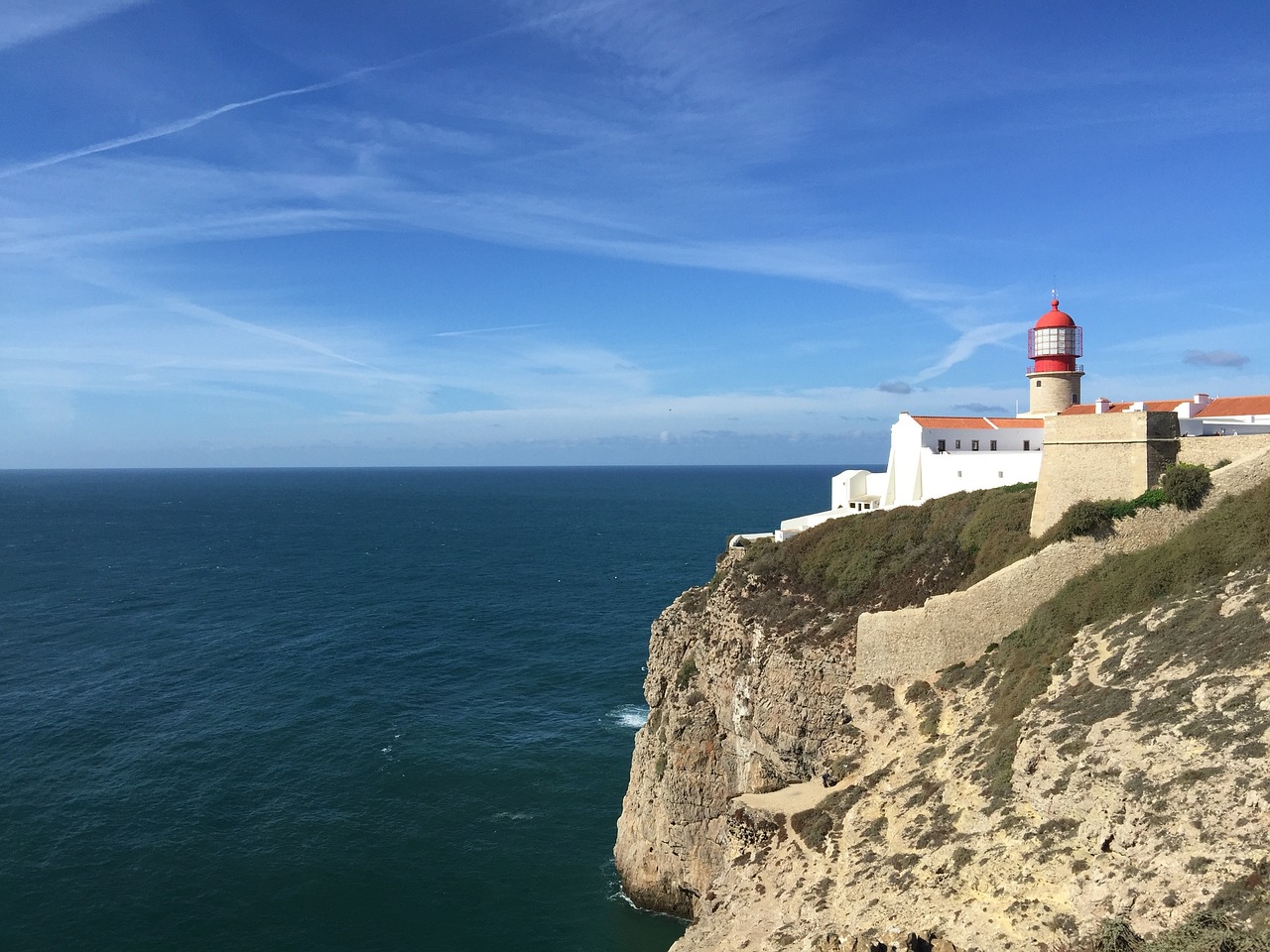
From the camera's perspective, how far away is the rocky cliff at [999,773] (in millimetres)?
16234

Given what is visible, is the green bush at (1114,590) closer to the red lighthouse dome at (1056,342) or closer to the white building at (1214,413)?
the white building at (1214,413)

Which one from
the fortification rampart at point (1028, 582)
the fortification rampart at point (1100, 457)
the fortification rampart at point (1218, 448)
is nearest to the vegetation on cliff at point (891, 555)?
Result: the fortification rampart at point (1100, 457)

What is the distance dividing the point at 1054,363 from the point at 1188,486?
2186 centimetres

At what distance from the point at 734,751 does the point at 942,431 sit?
22321 millimetres

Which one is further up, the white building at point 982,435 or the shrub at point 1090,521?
the white building at point 982,435

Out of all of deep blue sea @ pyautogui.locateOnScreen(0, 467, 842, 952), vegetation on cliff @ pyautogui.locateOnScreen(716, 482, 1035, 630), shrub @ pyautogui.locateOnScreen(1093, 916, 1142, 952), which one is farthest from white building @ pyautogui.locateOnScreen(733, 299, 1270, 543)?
shrub @ pyautogui.locateOnScreen(1093, 916, 1142, 952)

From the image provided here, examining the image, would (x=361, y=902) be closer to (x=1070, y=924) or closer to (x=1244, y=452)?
(x=1070, y=924)

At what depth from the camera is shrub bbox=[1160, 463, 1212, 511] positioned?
2691 cm

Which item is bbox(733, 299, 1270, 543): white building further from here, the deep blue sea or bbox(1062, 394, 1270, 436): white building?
the deep blue sea

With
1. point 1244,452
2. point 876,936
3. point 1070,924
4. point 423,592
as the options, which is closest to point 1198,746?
point 1070,924

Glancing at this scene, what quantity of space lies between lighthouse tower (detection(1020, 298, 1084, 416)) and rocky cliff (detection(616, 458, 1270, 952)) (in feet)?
71.3

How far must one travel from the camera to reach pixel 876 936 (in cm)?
1853

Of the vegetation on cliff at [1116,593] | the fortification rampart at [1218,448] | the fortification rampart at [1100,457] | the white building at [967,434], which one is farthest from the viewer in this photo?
A: the white building at [967,434]

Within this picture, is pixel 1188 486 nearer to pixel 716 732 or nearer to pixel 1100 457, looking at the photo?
pixel 1100 457
